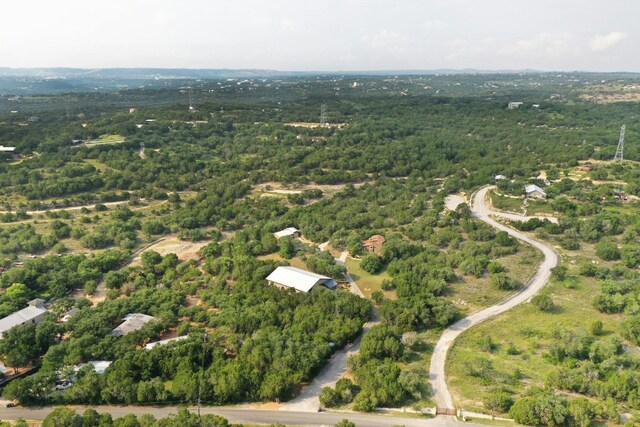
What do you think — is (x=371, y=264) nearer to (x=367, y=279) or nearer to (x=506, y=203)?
(x=367, y=279)

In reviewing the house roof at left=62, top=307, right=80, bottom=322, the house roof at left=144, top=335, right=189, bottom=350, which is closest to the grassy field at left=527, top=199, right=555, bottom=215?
the house roof at left=144, top=335, right=189, bottom=350

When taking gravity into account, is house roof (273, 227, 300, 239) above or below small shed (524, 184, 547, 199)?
below

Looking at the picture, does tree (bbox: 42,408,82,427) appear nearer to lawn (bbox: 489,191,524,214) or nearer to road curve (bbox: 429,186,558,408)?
road curve (bbox: 429,186,558,408)

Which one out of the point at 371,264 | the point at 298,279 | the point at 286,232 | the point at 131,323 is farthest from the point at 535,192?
the point at 131,323

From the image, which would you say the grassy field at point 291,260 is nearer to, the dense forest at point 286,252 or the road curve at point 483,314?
the dense forest at point 286,252

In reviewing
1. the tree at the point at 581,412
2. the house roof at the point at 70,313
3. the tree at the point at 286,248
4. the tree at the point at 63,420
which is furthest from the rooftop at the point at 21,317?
the tree at the point at 581,412
